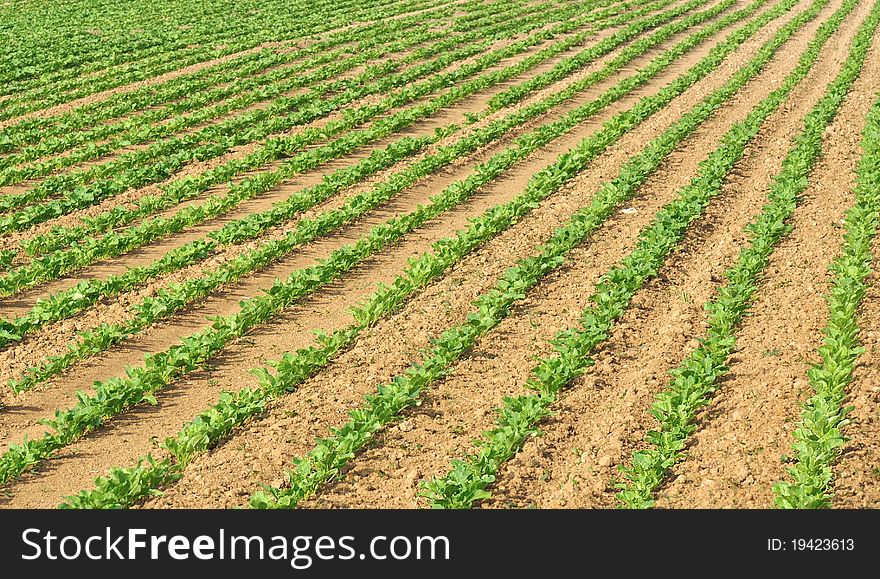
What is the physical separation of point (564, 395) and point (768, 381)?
6.39 feet

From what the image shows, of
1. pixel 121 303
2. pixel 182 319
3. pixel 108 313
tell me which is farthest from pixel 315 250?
pixel 108 313

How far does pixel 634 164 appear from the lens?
1617cm

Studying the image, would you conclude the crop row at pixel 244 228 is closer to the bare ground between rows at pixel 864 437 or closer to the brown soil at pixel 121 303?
the brown soil at pixel 121 303

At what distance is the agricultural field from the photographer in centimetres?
788

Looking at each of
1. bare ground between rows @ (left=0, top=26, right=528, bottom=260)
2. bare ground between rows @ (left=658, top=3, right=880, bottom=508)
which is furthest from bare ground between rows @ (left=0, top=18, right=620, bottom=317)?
bare ground between rows @ (left=658, top=3, right=880, bottom=508)

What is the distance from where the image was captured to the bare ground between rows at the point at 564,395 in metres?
7.72

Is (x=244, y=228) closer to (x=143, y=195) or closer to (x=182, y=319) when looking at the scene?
(x=182, y=319)

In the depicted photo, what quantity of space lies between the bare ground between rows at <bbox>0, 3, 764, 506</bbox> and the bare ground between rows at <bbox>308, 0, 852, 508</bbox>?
1.84m

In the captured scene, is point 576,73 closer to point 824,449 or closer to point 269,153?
point 269,153

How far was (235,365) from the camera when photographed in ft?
31.5

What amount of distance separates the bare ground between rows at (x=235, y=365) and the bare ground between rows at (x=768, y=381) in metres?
4.28

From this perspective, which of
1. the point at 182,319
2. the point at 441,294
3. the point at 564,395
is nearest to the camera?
the point at 564,395

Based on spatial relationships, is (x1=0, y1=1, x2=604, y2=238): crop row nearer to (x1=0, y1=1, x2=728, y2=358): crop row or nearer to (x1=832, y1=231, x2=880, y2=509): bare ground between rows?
(x1=0, y1=1, x2=728, y2=358): crop row
